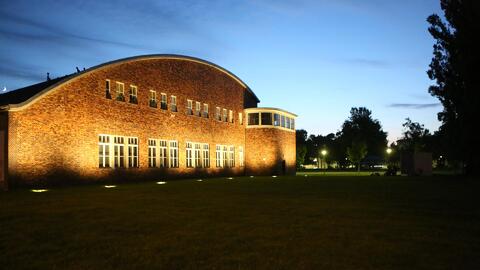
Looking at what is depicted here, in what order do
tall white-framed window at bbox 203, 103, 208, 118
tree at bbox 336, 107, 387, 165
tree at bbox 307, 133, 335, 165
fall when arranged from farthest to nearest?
tree at bbox 307, 133, 335, 165 → tree at bbox 336, 107, 387, 165 → tall white-framed window at bbox 203, 103, 208, 118

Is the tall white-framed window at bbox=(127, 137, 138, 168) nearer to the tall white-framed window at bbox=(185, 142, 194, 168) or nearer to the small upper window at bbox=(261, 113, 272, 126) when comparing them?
the tall white-framed window at bbox=(185, 142, 194, 168)

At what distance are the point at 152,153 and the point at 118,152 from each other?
3.36 m

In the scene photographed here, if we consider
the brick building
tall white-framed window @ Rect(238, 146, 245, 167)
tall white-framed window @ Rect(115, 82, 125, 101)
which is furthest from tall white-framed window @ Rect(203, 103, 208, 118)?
tall white-framed window @ Rect(115, 82, 125, 101)

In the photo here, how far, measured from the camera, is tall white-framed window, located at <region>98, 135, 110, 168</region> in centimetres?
2667

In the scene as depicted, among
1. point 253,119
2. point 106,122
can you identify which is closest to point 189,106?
point 106,122

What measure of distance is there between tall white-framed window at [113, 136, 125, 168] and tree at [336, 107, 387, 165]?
96.3 m

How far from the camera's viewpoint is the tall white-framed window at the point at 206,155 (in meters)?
37.6

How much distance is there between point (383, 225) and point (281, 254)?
360 cm

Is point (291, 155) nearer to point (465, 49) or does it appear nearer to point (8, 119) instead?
point (465, 49)

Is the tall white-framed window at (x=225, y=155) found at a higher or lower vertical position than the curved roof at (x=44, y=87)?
lower

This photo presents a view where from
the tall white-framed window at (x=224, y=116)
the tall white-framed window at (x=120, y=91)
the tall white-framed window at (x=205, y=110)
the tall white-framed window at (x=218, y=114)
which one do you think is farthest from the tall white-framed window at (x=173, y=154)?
the tall white-framed window at (x=224, y=116)

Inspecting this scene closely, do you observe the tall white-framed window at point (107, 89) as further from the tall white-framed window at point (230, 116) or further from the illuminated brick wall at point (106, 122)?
the tall white-framed window at point (230, 116)

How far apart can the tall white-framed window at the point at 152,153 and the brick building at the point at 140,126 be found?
2.8 inches

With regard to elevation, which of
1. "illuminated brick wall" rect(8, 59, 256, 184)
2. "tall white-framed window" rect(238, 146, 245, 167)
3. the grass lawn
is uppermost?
"illuminated brick wall" rect(8, 59, 256, 184)
